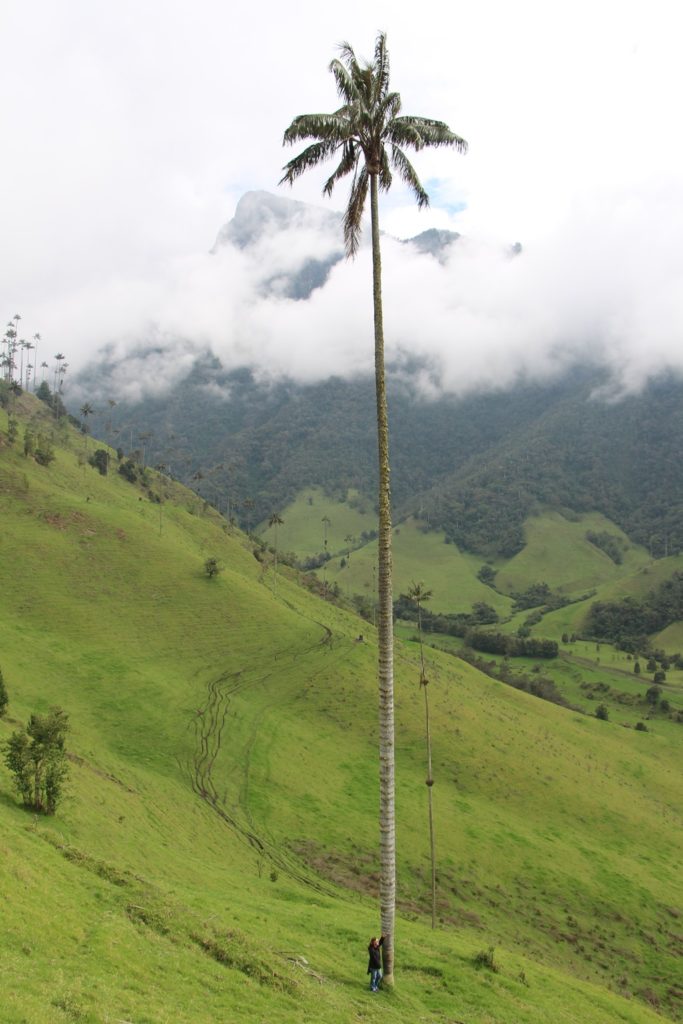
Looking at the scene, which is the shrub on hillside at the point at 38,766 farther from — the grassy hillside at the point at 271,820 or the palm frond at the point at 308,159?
the palm frond at the point at 308,159

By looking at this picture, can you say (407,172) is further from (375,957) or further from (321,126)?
(375,957)

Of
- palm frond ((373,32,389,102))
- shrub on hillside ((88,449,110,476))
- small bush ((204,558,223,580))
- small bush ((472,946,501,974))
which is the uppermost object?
shrub on hillside ((88,449,110,476))

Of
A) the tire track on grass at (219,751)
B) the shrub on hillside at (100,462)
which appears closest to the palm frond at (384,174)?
the tire track on grass at (219,751)

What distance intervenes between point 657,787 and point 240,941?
80768 mm

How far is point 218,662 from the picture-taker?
3054 inches

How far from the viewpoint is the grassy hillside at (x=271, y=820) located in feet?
68.3

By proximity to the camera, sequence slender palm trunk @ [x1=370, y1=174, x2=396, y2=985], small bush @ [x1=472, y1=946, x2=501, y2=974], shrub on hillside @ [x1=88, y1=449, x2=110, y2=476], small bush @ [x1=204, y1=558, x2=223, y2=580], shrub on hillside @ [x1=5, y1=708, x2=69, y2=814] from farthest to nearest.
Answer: shrub on hillside @ [x1=88, y1=449, x2=110, y2=476], small bush @ [x1=204, y1=558, x2=223, y2=580], shrub on hillside @ [x1=5, y1=708, x2=69, y2=814], small bush @ [x1=472, y1=946, x2=501, y2=974], slender palm trunk @ [x1=370, y1=174, x2=396, y2=985]

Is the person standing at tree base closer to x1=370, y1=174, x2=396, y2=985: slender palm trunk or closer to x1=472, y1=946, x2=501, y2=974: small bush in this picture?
x1=370, y1=174, x2=396, y2=985: slender palm trunk

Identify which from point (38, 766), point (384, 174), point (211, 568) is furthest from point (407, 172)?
point (211, 568)

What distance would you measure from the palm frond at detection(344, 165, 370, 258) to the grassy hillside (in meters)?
22.5

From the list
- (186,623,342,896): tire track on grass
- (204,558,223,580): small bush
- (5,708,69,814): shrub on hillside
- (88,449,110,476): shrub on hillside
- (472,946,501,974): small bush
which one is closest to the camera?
(472,946,501,974): small bush

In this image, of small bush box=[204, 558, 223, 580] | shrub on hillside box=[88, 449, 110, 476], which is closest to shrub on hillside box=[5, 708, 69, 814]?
small bush box=[204, 558, 223, 580]

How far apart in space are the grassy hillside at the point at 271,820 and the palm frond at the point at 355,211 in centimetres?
2252

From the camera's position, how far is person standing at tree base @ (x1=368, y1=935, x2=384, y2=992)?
→ 830 inches
